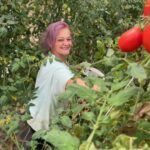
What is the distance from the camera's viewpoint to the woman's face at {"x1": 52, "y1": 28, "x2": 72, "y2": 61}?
242 cm

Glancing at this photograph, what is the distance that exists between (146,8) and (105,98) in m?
0.16

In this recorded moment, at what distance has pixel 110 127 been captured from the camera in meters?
0.73

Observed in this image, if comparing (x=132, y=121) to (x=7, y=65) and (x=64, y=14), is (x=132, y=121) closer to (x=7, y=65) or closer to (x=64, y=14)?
(x=7, y=65)

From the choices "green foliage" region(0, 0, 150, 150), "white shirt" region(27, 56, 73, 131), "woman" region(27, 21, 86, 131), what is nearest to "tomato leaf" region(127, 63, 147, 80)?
"green foliage" region(0, 0, 150, 150)

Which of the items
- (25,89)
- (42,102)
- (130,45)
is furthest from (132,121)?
(42,102)

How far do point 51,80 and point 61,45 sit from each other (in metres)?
0.28

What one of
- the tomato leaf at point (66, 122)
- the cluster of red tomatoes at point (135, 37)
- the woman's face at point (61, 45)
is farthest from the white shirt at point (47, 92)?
the cluster of red tomatoes at point (135, 37)

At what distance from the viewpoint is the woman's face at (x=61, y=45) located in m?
2.42

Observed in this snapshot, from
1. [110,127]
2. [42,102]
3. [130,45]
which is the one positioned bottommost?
[42,102]

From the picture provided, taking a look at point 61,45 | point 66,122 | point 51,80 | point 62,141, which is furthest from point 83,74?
point 61,45

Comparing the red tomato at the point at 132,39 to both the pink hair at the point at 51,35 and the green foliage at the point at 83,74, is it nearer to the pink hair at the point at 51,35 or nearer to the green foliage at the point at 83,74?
the green foliage at the point at 83,74

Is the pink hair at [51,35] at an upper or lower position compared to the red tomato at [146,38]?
lower

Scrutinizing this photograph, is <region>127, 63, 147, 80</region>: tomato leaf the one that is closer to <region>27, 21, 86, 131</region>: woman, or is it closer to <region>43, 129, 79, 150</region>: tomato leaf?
<region>43, 129, 79, 150</region>: tomato leaf

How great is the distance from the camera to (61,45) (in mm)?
2428
